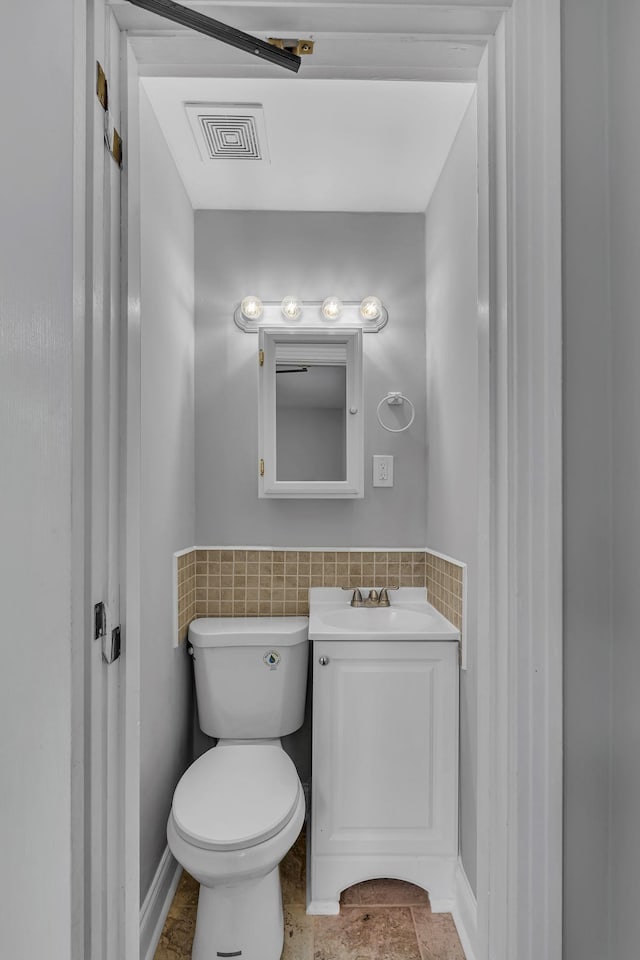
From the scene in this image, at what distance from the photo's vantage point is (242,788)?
1.49 metres

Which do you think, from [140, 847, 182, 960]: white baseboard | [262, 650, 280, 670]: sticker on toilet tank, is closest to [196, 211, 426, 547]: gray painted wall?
[262, 650, 280, 670]: sticker on toilet tank

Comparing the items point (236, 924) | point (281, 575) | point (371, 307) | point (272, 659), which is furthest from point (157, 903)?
point (371, 307)

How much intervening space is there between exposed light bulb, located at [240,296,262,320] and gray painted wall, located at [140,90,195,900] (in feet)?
0.69

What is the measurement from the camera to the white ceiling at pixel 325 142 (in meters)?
1.49

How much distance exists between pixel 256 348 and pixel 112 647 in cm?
154

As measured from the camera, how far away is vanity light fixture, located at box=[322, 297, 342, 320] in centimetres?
206

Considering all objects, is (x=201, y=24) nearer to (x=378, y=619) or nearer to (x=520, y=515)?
(x=520, y=515)

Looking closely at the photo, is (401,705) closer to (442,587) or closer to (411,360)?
(442,587)

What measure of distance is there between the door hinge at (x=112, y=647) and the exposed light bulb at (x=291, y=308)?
59.9 inches
